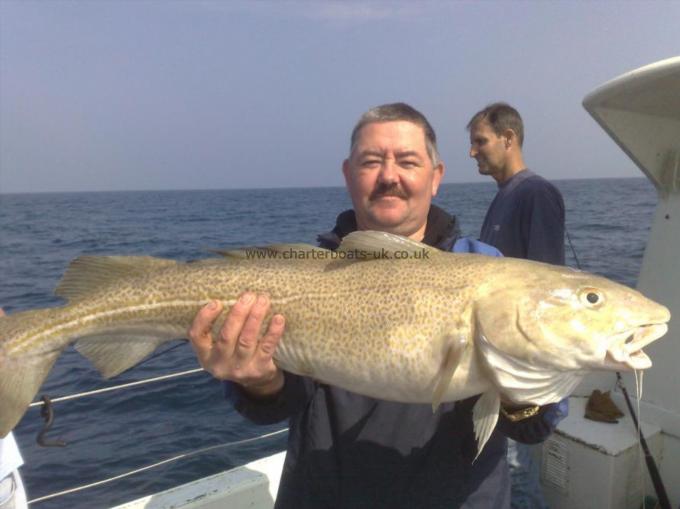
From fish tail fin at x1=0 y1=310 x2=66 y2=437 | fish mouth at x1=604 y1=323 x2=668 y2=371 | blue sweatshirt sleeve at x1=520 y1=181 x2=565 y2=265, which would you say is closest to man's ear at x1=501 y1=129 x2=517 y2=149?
blue sweatshirt sleeve at x1=520 y1=181 x2=565 y2=265

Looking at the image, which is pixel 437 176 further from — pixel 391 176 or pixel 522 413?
pixel 522 413

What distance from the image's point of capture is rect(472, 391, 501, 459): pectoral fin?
2270 millimetres

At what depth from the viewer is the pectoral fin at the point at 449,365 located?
2.24 m

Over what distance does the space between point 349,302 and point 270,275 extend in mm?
434

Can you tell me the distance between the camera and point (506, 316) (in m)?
2.30

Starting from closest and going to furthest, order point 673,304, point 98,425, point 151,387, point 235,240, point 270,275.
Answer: point 270,275 → point 673,304 → point 98,425 → point 151,387 → point 235,240

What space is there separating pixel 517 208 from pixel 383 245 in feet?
9.01

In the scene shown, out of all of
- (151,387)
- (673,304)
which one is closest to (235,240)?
(151,387)

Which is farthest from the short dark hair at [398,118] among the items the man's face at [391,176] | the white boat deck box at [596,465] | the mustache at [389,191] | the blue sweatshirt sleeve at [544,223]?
the white boat deck box at [596,465]

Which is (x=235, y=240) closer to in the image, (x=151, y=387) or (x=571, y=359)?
(x=151, y=387)

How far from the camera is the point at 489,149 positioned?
17.9ft

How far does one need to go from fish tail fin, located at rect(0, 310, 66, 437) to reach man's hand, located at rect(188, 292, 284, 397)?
0.78m

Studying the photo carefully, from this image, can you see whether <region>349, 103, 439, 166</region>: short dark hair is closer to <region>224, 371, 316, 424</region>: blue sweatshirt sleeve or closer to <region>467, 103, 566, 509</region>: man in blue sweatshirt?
<region>224, 371, 316, 424</region>: blue sweatshirt sleeve

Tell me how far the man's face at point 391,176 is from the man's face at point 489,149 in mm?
2663
